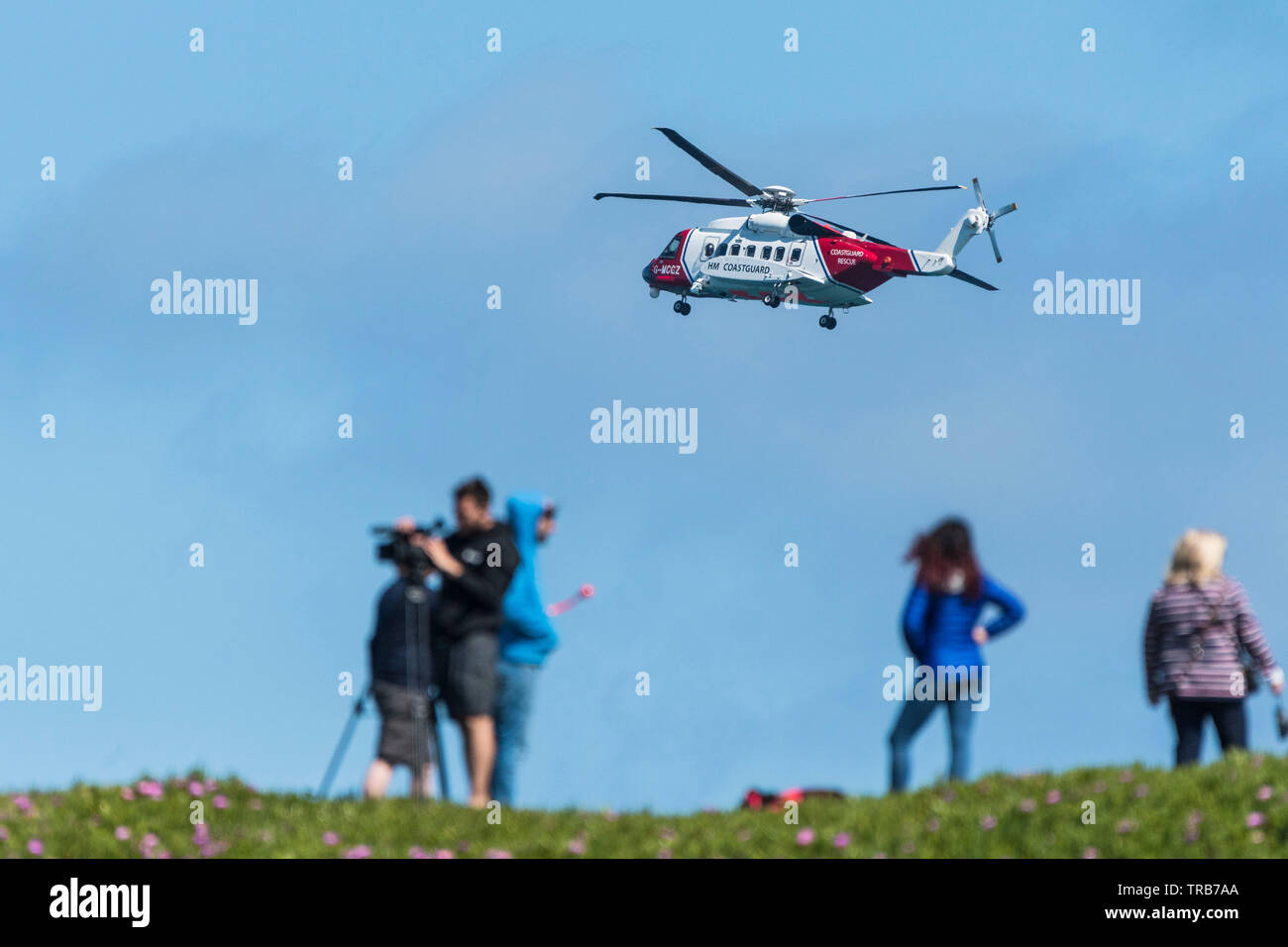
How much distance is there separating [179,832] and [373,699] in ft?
5.40

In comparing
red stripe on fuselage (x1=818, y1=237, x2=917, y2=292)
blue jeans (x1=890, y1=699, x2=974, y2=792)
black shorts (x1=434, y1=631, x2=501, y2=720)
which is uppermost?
red stripe on fuselage (x1=818, y1=237, x2=917, y2=292)

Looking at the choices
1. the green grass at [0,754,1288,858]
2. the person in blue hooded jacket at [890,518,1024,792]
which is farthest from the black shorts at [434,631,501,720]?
the person in blue hooded jacket at [890,518,1024,792]

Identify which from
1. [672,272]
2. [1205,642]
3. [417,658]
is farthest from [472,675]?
[672,272]

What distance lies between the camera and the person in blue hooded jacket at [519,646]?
38.6 ft

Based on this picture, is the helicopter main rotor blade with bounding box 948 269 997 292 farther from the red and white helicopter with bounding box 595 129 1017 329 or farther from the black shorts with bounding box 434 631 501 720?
the black shorts with bounding box 434 631 501 720

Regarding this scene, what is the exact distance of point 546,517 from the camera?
11.9m

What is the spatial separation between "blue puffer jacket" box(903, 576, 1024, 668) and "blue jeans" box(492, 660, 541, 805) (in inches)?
108

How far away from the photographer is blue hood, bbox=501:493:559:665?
11758 mm

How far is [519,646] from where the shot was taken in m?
11.8

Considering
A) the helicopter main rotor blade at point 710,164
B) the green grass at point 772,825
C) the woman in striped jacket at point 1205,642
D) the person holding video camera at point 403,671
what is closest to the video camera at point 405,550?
the person holding video camera at point 403,671
